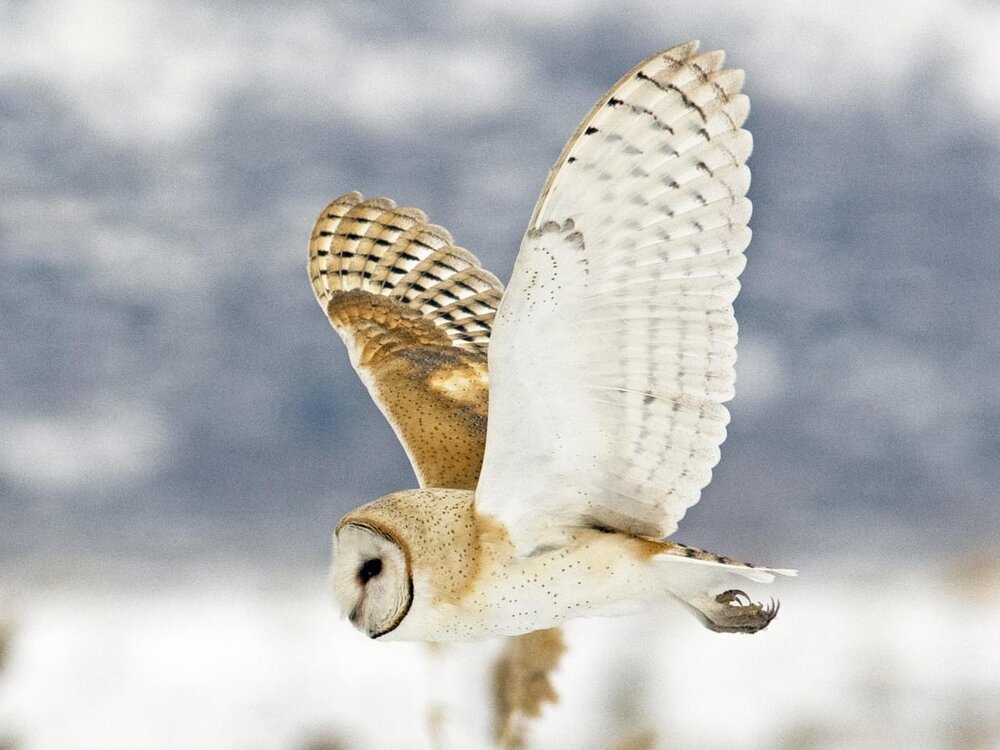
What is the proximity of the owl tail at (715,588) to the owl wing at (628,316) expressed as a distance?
7cm

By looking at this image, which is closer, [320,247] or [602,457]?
[602,457]

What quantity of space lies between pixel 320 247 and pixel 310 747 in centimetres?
148

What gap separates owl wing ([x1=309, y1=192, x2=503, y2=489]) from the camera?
3.06 meters

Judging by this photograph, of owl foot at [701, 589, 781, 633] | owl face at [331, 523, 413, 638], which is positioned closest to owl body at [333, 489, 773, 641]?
owl face at [331, 523, 413, 638]

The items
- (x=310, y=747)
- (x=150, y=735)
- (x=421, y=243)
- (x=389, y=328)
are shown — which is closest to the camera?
(x=310, y=747)

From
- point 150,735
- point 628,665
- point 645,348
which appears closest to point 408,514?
point 645,348

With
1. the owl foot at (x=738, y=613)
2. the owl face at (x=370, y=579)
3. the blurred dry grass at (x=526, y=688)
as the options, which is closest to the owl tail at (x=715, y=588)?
the owl foot at (x=738, y=613)

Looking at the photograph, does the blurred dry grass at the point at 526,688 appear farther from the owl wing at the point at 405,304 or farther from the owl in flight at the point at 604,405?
the owl in flight at the point at 604,405

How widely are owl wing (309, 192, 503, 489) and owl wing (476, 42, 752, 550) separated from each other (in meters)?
0.74

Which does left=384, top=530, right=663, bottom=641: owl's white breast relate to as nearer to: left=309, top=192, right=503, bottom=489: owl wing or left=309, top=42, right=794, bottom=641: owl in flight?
left=309, top=42, right=794, bottom=641: owl in flight

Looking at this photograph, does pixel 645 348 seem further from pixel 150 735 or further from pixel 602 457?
pixel 150 735

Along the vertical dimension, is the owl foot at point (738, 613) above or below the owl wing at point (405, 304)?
below

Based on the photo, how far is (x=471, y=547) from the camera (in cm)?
231

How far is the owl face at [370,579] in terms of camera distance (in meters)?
2.29
